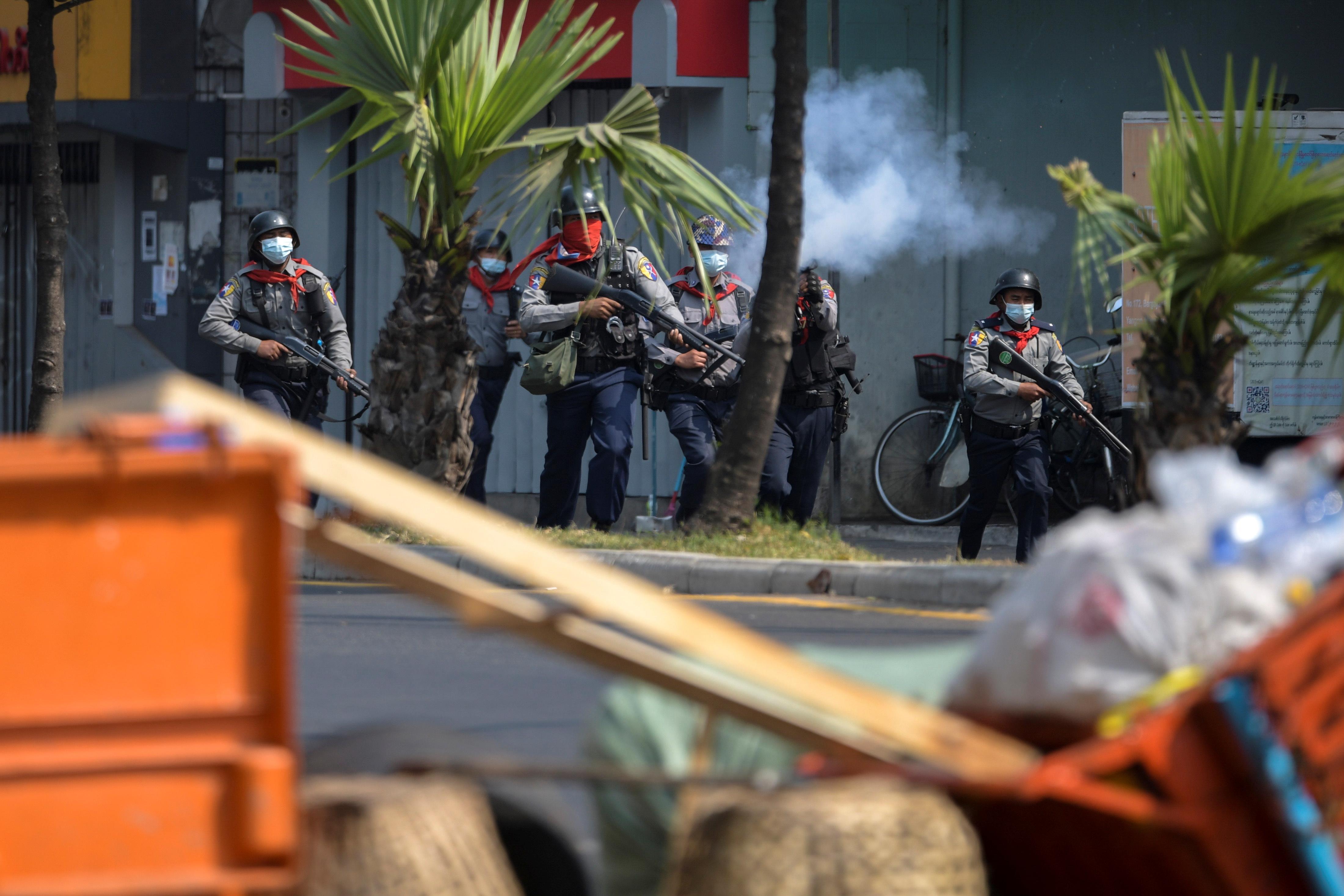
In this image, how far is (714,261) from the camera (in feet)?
35.2

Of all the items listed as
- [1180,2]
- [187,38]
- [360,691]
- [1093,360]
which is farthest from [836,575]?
[187,38]

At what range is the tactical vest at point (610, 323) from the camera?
9.78 meters

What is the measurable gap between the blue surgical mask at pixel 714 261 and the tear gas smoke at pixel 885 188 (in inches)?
58.8

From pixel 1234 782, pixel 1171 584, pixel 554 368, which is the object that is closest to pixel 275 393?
pixel 554 368

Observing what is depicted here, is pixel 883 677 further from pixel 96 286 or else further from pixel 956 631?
pixel 96 286

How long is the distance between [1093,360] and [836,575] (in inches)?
193

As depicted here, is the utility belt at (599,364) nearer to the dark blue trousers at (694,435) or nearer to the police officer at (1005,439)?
the dark blue trousers at (694,435)

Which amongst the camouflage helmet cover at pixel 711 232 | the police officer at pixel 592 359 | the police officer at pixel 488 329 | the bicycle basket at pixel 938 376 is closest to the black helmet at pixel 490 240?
the police officer at pixel 488 329

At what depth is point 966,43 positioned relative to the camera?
40.5 ft

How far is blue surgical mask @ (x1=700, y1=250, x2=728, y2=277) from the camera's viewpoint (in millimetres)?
10727

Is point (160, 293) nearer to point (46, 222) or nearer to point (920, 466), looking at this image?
point (46, 222)

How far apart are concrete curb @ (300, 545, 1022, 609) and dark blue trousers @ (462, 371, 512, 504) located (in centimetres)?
266

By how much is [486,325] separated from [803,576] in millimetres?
4265

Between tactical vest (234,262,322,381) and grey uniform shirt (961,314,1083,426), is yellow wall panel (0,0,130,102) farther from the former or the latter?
grey uniform shirt (961,314,1083,426)
